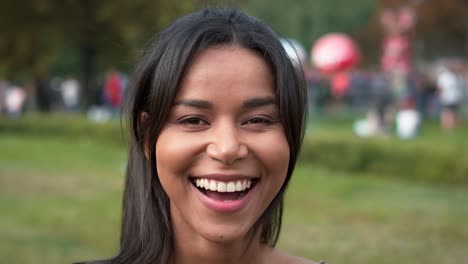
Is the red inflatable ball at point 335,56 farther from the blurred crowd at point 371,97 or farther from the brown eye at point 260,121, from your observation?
the brown eye at point 260,121

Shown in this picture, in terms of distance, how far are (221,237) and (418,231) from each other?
6122mm

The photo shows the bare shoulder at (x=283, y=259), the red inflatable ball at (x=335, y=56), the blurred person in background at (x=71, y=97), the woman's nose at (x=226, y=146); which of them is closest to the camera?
the woman's nose at (x=226, y=146)

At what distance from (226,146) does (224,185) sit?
0.32 feet

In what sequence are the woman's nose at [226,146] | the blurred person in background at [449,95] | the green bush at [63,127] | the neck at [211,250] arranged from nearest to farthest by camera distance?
the woman's nose at [226,146], the neck at [211,250], the green bush at [63,127], the blurred person in background at [449,95]

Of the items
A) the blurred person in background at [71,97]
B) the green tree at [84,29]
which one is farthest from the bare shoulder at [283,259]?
the blurred person in background at [71,97]

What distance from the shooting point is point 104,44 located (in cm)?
2591

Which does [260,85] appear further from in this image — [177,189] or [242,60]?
[177,189]

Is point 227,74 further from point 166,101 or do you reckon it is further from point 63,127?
point 63,127

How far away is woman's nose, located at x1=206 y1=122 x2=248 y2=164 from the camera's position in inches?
78.0

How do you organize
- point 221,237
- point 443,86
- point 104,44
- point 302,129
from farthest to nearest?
point 104,44
point 443,86
point 302,129
point 221,237

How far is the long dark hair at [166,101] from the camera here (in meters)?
2.08

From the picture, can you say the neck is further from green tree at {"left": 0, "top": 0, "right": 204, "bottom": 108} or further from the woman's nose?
green tree at {"left": 0, "top": 0, "right": 204, "bottom": 108}

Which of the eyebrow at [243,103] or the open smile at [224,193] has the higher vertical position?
the eyebrow at [243,103]

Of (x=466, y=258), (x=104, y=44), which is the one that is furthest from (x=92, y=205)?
(x=104, y=44)
